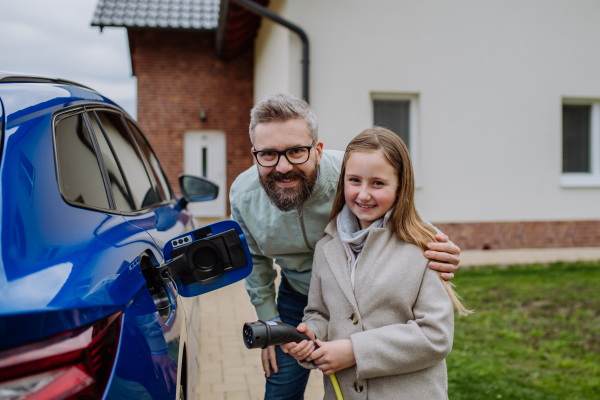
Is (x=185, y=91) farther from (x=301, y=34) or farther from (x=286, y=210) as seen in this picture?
(x=286, y=210)

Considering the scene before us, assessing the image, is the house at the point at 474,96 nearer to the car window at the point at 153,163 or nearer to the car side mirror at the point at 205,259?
the car window at the point at 153,163

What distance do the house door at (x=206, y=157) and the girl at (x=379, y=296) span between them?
1105 centimetres

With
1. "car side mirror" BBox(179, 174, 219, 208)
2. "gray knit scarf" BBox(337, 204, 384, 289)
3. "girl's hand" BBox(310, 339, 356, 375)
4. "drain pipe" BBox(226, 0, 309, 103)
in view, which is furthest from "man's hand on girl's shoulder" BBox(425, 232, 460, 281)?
"drain pipe" BBox(226, 0, 309, 103)

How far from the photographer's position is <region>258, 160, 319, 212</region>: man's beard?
1992 mm

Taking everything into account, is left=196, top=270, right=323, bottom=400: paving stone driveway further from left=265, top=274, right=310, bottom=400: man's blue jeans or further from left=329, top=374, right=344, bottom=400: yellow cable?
left=329, top=374, right=344, bottom=400: yellow cable

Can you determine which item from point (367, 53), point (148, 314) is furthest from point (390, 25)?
point (148, 314)

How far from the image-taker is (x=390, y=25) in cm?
852

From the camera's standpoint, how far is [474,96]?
8.87 m

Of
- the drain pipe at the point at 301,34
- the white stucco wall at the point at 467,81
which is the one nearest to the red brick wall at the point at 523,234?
the white stucco wall at the point at 467,81

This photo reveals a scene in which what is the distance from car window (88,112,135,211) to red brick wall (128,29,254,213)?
10389mm

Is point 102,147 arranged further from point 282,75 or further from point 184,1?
point 184,1

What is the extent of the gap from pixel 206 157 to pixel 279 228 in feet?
35.9

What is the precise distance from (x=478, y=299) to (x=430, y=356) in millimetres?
4675

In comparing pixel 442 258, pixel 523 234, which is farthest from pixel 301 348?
pixel 523 234
